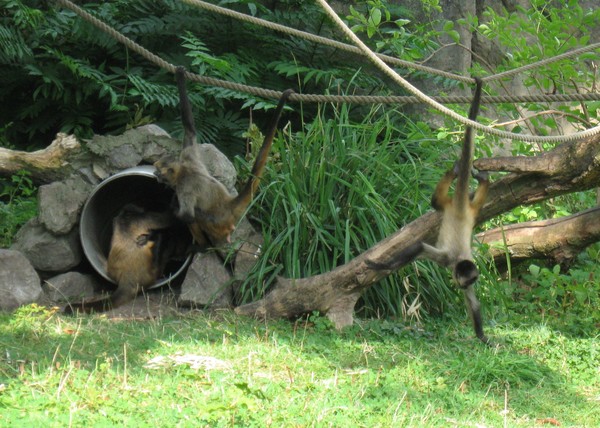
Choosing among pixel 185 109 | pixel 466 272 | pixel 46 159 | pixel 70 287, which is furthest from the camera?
pixel 70 287

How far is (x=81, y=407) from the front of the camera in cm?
412

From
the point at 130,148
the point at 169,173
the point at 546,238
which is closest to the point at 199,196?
the point at 169,173

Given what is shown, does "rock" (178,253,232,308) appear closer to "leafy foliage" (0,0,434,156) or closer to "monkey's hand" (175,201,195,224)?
"monkey's hand" (175,201,195,224)

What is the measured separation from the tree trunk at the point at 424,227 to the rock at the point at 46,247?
2152 mm

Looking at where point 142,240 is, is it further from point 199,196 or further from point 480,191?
point 480,191

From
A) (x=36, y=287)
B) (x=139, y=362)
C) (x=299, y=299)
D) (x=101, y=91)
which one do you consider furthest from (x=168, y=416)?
(x=101, y=91)

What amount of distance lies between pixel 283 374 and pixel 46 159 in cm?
392

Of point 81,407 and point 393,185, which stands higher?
point 393,185

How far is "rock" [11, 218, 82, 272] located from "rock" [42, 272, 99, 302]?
0.42ft

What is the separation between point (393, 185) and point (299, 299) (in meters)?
1.91

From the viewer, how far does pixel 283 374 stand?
5168 millimetres

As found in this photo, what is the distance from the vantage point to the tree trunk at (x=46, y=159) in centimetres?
746

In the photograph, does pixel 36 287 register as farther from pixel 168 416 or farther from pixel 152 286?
pixel 168 416

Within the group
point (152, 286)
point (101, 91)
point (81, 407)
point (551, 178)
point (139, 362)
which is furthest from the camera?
point (101, 91)
